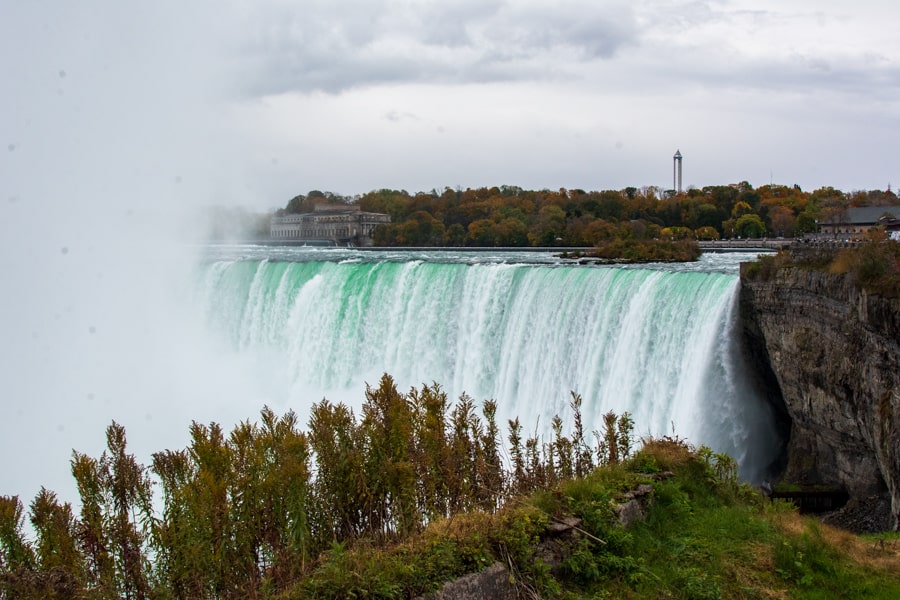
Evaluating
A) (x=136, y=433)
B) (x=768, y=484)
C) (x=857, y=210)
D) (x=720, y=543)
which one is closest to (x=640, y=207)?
(x=857, y=210)

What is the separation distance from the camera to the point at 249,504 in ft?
21.7

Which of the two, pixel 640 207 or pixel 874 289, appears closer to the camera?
pixel 874 289

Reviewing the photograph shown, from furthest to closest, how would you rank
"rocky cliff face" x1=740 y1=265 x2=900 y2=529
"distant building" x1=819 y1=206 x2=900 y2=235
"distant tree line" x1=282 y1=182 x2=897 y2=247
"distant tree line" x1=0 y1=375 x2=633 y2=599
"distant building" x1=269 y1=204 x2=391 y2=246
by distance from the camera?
"distant building" x1=269 y1=204 x2=391 y2=246 < "distant tree line" x1=282 y1=182 x2=897 y2=247 < "distant building" x1=819 y1=206 x2=900 y2=235 < "rocky cliff face" x1=740 y1=265 x2=900 y2=529 < "distant tree line" x1=0 y1=375 x2=633 y2=599

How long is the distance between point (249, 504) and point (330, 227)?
56.9 meters

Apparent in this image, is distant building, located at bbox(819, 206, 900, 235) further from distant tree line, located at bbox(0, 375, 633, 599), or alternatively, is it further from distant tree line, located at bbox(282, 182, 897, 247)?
distant tree line, located at bbox(0, 375, 633, 599)

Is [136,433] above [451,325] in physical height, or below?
below

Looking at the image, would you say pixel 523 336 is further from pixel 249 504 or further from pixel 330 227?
pixel 330 227

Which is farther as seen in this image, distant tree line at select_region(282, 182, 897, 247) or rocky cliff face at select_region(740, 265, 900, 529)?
distant tree line at select_region(282, 182, 897, 247)

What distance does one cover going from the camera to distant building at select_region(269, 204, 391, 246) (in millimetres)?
59844

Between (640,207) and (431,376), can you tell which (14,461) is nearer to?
(431,376)

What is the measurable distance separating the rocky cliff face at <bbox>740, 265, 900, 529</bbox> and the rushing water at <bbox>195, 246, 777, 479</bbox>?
2.51 ft

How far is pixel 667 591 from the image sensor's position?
6574 millimetres

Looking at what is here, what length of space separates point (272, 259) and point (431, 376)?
10.9m

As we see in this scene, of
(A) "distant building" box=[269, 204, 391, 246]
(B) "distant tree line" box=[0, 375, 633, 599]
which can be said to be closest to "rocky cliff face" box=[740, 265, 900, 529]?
(B) "distant tree line" box=[0, 375, 633, 599]
